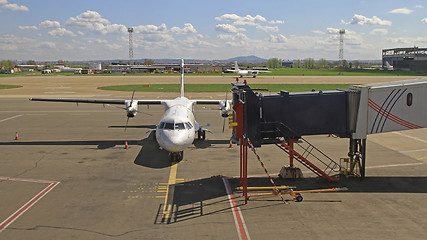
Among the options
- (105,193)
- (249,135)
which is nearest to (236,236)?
(249,135)

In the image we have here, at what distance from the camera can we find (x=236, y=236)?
42.2 feet

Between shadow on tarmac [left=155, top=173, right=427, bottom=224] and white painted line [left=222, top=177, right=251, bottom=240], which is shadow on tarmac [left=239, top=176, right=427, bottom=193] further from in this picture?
white painted line [left=222, top=177, right=251, bottom=240]

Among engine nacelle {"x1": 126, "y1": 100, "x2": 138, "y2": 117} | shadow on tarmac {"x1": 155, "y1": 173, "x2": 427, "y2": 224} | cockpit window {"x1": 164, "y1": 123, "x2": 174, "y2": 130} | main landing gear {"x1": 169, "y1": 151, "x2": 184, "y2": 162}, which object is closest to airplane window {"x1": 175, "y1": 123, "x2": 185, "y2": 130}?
cockpit window {"x1": 164, "y1": 123, "x2": 174, "y2": 130}

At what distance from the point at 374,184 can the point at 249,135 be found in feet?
24.3

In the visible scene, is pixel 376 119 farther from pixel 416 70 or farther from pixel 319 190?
pixel 416 70

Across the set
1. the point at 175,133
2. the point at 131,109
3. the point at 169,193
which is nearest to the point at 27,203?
the point at 169,193

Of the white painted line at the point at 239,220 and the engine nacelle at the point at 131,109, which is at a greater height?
the engine nacelle at the point at 131,109

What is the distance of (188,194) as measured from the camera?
17250 mm

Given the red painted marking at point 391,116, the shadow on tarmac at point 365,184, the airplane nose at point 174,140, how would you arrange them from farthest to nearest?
the airplane nose at point 174,140
the red painted marking at point 391,116
the shadow on tarmac at point 365,184

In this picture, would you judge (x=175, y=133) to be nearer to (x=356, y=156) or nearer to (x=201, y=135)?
(x=201, y=135)

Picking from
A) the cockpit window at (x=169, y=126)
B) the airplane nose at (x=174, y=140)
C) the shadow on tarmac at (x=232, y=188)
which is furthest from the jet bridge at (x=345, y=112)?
the cockpit window at (x=169, y=126)

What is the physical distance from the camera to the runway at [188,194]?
13391 millimetres

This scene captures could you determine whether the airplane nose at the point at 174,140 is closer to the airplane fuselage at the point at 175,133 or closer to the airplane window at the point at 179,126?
the airplane fuselage at the point at 175,133

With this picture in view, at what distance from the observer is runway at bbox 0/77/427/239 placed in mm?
13391
